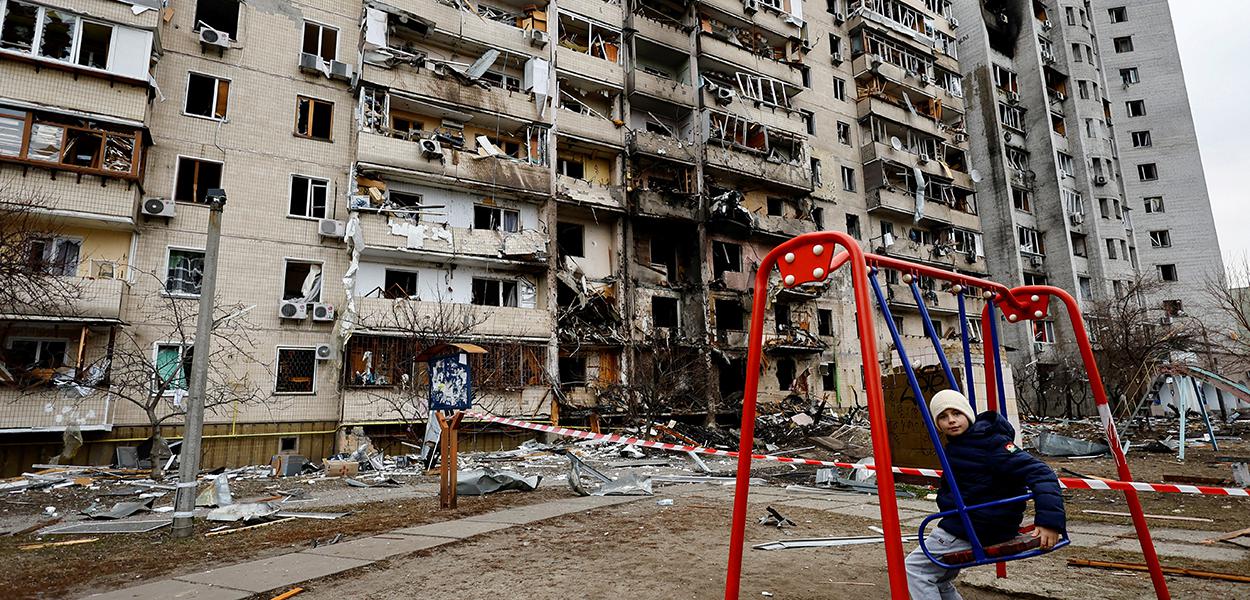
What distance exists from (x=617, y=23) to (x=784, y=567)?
2709 cm

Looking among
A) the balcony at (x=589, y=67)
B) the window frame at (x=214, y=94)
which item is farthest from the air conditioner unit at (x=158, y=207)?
the balcony at (x=589, y=67)

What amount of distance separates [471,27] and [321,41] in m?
5.31

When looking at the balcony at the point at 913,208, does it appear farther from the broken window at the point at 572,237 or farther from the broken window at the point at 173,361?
the broken window at the point at 173,361

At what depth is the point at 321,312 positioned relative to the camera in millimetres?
19781

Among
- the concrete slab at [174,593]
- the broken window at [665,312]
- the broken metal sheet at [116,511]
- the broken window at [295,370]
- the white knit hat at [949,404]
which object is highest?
the broken window at [665,312]

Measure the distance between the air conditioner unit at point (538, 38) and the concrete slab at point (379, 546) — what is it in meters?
22.3

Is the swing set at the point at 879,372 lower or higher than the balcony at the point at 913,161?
lower

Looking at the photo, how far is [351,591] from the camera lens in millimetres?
4773

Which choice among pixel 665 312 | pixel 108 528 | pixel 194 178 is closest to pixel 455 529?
pixel 108 528

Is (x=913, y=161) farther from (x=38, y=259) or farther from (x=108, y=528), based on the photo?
(x=108, y=528)

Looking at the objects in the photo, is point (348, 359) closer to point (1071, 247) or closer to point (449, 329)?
point (449, 329)

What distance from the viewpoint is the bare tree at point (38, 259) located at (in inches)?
538

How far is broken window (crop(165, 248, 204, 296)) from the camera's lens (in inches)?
725

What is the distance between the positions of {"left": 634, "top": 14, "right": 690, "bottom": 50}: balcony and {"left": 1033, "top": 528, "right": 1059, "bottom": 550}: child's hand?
93.2ft
